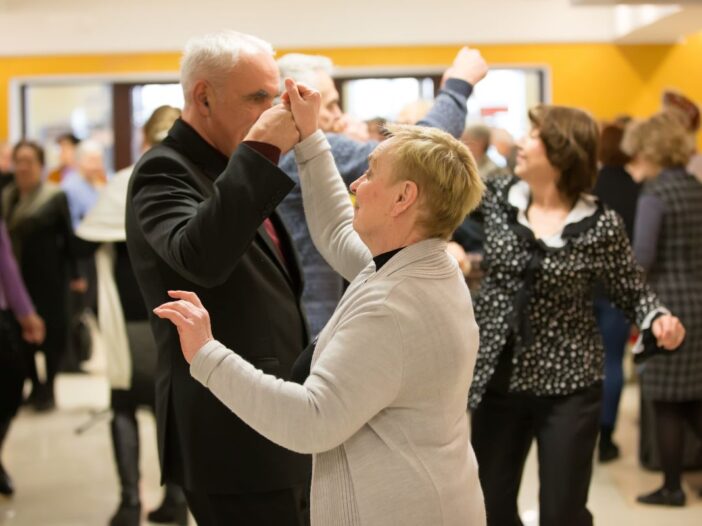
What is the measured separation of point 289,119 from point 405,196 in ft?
1.02

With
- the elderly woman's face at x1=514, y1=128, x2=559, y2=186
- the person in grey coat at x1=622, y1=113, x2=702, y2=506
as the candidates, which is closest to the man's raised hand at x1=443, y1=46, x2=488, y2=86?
the elderly woman's face at x1=514, y1=128, x2=559, y2=186

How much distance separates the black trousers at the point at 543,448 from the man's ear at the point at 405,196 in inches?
55.9

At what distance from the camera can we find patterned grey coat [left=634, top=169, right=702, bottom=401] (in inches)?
173

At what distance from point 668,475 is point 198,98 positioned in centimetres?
318

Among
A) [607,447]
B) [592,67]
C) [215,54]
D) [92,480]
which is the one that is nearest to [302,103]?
[215,54]

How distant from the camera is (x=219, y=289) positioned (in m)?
2.00

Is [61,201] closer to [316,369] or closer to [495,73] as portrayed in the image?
[316,369]

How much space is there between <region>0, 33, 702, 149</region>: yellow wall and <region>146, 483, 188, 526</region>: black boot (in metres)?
7.82

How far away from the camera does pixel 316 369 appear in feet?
5.42

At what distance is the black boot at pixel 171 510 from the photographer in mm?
4293

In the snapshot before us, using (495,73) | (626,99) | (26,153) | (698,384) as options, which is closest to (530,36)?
(495,73)

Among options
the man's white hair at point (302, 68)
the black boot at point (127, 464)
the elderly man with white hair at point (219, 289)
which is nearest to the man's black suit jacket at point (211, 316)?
the elderly man with white hair at point (219, 289)

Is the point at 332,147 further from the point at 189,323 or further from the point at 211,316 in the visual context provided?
the point at 189,323

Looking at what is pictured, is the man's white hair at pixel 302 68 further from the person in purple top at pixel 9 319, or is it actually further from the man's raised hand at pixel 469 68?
the person in purple top at pixel 9 319
